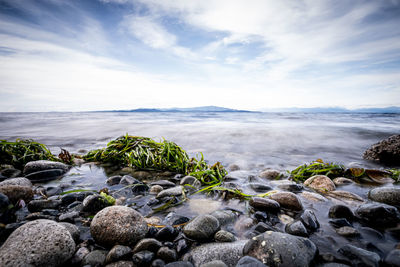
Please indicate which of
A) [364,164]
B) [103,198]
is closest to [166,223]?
[103,198]

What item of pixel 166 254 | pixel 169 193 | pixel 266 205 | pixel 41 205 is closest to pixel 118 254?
pixel 166 254

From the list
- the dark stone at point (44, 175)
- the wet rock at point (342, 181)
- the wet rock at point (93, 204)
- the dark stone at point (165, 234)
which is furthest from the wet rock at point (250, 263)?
the dark stone at point (44, 175)

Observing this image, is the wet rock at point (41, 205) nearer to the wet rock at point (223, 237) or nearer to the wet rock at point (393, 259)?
the wet rock at point (223, 237)

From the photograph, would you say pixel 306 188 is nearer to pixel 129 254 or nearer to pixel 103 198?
pixel 129 254

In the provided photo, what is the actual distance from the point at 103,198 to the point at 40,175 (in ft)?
5.68

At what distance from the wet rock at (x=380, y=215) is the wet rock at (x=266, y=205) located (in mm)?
764

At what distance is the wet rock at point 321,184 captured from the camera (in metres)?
2.59

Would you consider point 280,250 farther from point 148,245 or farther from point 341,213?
point 341,213

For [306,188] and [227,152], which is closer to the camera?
[306,188]

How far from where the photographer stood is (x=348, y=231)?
155 centimetres

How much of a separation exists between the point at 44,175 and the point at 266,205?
3.31 m

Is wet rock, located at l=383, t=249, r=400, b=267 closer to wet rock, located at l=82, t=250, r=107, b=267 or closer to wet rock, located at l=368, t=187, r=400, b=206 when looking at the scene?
wet rock, located at l=368, t=187, r=400, b=206

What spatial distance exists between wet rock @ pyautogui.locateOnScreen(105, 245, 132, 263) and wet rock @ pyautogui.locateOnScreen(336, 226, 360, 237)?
1712 millimetres

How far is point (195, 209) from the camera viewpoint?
204cm
